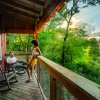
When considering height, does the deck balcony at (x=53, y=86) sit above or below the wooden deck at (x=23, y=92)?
above

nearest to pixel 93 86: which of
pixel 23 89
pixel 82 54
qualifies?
pixel 23 89

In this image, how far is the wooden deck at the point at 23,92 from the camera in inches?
199

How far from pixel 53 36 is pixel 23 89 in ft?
50.3

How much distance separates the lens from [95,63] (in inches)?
806

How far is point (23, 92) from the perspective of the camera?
555 centimetres

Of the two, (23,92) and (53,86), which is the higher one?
(53,86)

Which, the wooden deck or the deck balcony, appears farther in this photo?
the wooden deck

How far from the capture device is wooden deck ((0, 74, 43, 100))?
5045mm

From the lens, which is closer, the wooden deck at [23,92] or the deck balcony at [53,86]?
the deck balcony at [53,86]

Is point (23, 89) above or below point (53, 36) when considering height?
below

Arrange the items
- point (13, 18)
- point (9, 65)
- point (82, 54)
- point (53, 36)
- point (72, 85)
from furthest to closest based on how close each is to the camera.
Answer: point (53, 36), point (82, 54), point (13, 18), point (9, 65), point (72, 85)

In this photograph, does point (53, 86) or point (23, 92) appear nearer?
point (53, 86)

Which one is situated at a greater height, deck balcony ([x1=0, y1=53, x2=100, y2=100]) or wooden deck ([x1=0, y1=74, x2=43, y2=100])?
deck balcony ([x1=0, y1=53, x2=100, y2=100])

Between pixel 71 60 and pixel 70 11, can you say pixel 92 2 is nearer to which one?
pixel 70 11
